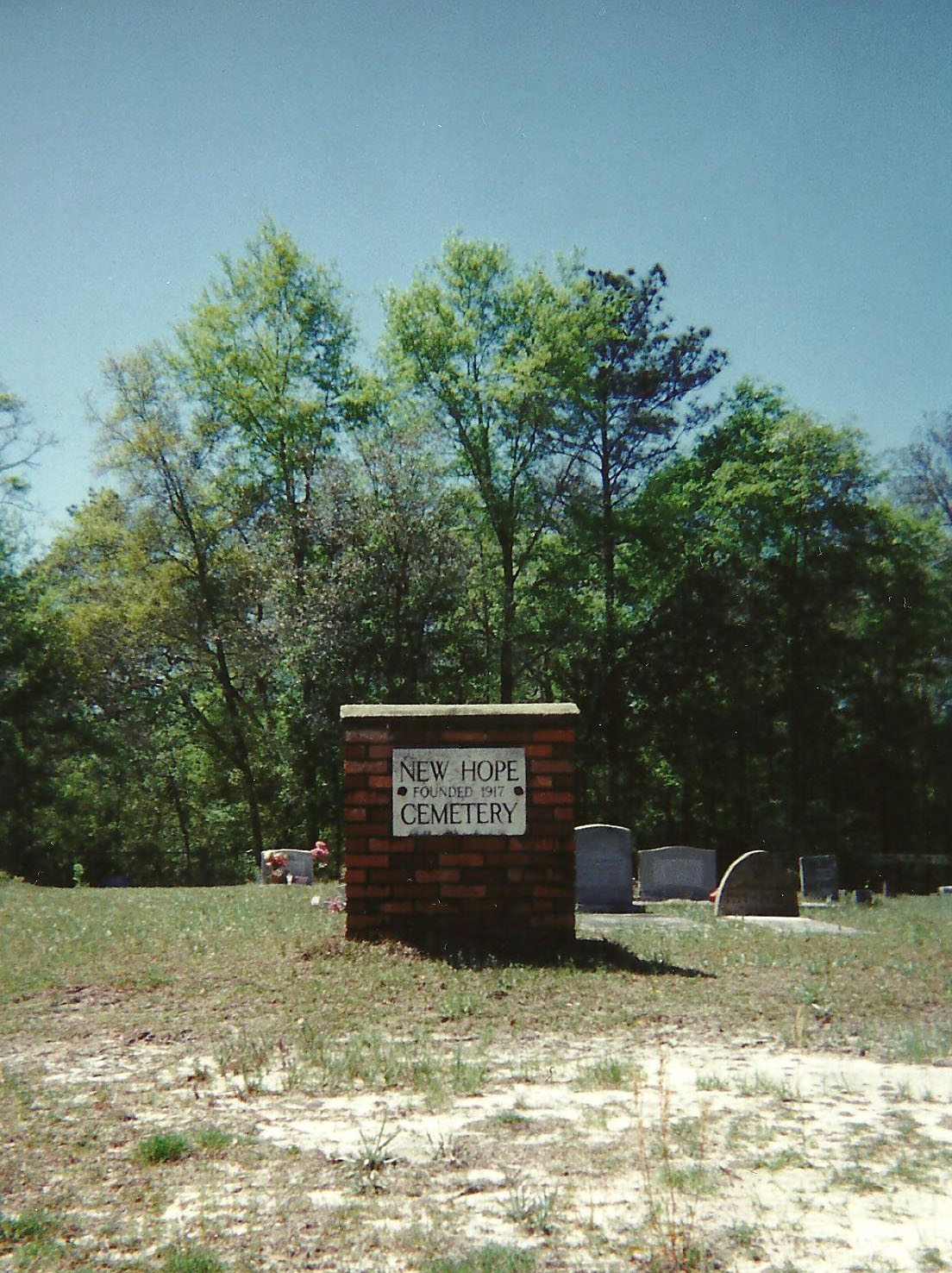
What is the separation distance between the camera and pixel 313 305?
36906mm

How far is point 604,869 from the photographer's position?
49.0ft

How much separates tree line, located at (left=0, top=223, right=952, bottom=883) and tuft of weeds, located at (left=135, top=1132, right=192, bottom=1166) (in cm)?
2789

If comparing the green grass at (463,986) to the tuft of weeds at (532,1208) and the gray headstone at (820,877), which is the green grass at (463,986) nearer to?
the tuft of weeds at (532,1208)

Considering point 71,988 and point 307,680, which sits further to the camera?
point 307,680

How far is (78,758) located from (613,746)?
54.4 ft

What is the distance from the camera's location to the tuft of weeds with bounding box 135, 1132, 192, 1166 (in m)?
4.47

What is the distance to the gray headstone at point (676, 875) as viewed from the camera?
19.1 metres

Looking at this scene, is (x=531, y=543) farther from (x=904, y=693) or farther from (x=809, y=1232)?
(x=809, y=1232)

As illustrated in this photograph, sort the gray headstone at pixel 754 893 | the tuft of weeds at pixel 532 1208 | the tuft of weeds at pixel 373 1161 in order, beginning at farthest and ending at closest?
the gray headstone at pixel 754 893
the tuft of weeds at pixel 373 1161
the tuft of weeds at pixel 532 1208

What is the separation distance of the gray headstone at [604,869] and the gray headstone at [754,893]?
1.18 m

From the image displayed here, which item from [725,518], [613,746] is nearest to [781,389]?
[725,518]

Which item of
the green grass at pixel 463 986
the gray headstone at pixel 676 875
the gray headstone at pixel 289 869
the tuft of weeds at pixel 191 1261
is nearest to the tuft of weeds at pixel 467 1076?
the green grass at pixel 463 986

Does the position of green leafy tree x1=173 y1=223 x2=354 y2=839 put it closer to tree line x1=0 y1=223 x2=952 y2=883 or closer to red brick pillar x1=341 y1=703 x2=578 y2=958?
tree line x1=0 y1=223 x2=952 y2=883

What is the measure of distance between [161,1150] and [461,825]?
196 inches
